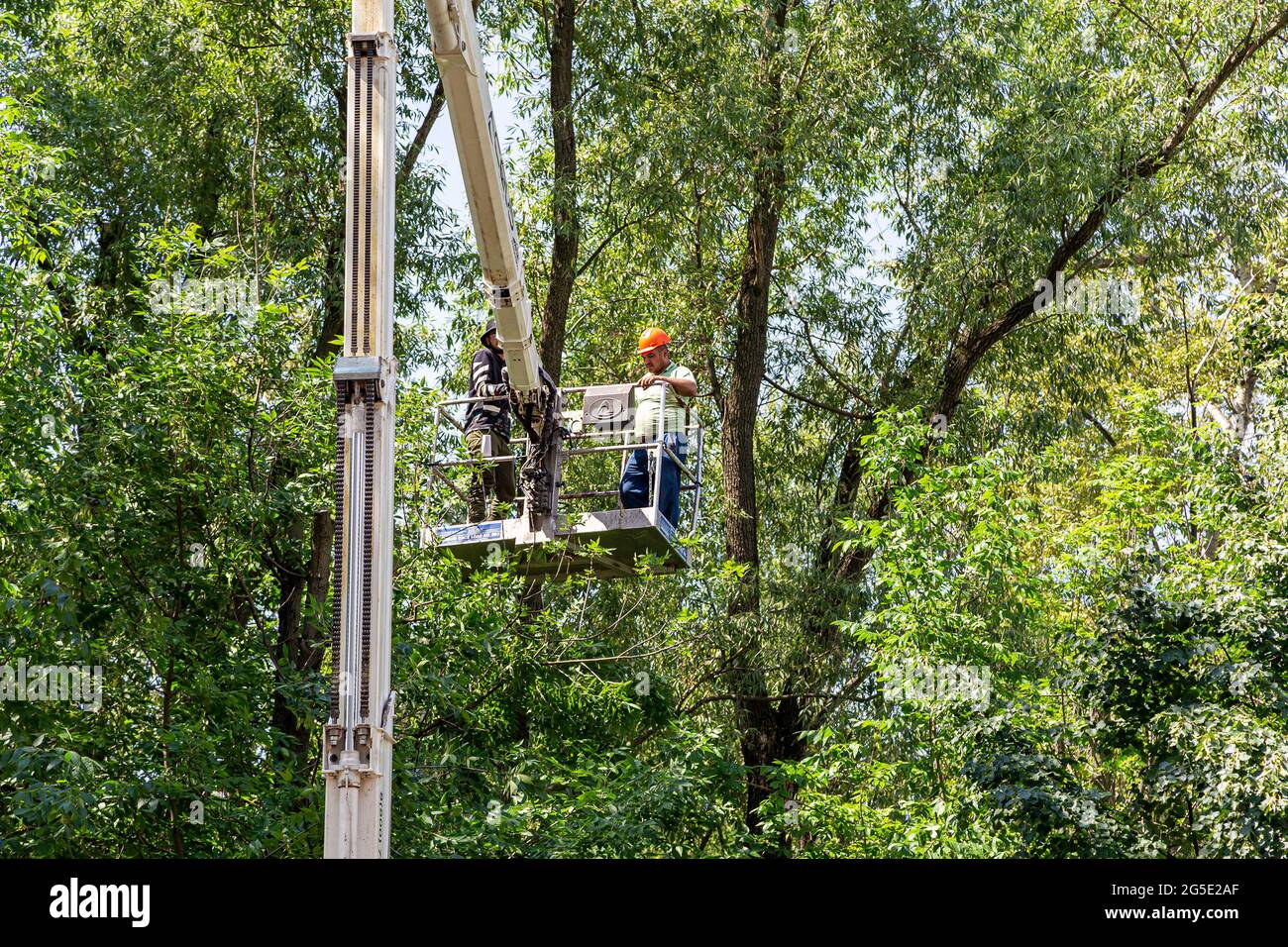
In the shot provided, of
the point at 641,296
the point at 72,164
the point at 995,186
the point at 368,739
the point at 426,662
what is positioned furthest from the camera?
the point at 641,296

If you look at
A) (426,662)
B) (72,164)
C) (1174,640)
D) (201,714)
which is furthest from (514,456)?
(72,164)

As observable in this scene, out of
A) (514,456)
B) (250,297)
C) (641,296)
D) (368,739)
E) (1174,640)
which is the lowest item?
(368,739)

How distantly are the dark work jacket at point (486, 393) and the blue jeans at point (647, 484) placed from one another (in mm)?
970

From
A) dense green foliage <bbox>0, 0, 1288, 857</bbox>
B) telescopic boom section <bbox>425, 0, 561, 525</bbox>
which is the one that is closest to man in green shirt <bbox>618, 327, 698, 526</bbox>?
telescopic boom section <bbox>425, 0, 561, 525</bbox>

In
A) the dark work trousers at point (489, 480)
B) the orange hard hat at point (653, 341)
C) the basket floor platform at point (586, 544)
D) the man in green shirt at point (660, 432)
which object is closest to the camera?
the basket floor platform at point (586, 544)

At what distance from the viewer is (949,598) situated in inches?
573

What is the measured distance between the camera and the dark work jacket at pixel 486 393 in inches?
500

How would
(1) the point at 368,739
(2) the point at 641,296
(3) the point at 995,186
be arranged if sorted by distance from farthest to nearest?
(2) the point at 641,296, (3) the point at 995,186, (1) the point at 368,739

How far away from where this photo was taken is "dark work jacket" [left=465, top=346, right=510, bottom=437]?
1269cm

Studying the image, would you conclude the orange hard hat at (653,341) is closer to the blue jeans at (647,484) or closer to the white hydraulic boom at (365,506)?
the blue jeans at (647,484)

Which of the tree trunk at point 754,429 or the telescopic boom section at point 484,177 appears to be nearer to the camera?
the telescopic boom section at point 484,177

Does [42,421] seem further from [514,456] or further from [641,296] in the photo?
[641,296]

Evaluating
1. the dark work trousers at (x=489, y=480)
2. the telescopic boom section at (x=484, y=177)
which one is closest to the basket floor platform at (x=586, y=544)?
the dark work trousers at (x=489, y=480)

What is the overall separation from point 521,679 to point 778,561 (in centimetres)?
514
